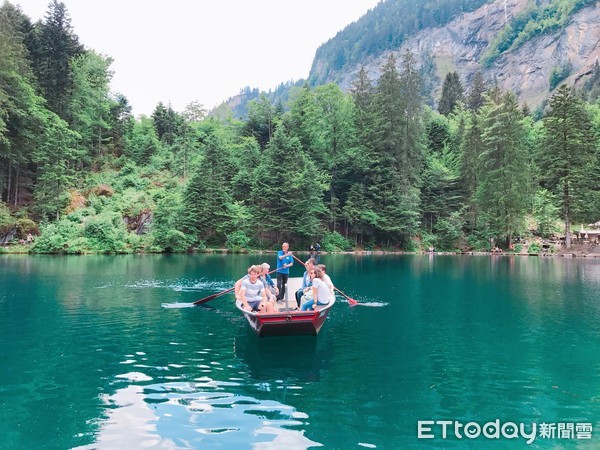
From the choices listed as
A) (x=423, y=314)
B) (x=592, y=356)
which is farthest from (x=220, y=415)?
(x=423, y=314)

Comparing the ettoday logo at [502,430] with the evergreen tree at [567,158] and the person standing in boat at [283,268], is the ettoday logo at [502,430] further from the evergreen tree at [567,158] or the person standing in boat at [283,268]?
the evergreen tree at [567,158]

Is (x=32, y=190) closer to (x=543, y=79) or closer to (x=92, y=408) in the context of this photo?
(x=92, y=408)

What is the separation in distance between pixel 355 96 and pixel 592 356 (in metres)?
54.3

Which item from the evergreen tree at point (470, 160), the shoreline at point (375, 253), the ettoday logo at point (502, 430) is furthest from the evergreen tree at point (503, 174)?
the ettoday logo at point (502, 430)

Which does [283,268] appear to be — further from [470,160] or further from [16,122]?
[470,160]

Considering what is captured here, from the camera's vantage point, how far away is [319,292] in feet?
39.5

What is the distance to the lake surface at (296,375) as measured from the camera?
601 centimetres

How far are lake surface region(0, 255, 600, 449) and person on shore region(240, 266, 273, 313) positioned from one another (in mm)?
867

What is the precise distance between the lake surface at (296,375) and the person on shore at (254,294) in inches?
34.1

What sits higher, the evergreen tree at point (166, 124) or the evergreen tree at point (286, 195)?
the evergreen tree at point (166, 124)

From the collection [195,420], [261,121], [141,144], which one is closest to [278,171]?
[261,121]

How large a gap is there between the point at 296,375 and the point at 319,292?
143 inches

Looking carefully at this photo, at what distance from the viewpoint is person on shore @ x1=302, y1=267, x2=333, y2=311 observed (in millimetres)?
11791

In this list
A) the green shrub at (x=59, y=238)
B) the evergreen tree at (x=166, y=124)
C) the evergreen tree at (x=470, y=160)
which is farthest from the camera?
the evergreen tree at (x=166, y=124)
